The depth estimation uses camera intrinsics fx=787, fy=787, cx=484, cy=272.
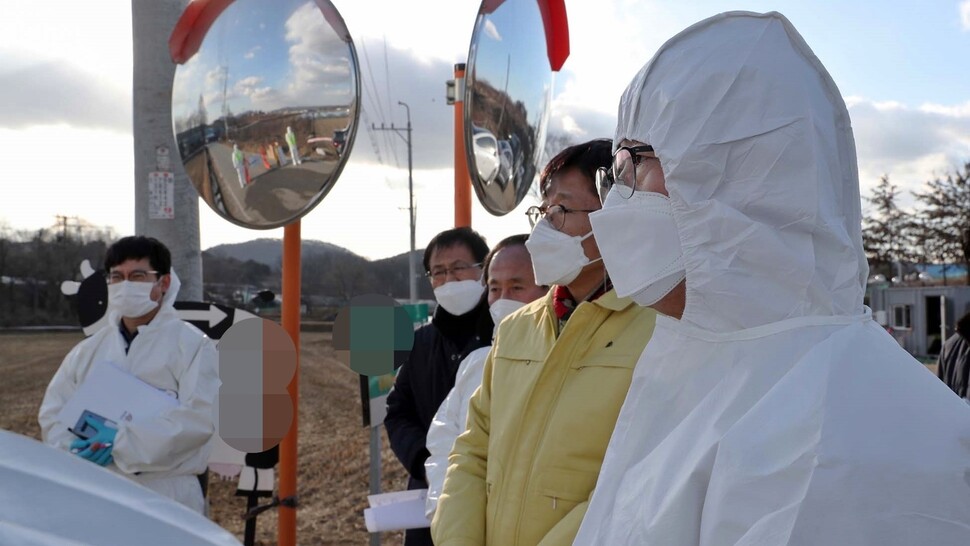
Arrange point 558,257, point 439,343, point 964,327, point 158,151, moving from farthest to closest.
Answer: point 158,151
point 964,327
point 439,343
point 558,257

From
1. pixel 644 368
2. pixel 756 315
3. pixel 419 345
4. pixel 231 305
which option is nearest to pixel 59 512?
pixel 644 368

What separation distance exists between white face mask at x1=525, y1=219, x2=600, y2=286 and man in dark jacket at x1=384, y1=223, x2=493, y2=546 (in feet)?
3.64

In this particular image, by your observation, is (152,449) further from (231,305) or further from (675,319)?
(675,319)

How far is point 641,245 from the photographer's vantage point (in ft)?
4.74

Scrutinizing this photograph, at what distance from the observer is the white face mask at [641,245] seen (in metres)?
1.39

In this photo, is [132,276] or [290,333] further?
[132,276]

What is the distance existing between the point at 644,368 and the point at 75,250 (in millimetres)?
21242

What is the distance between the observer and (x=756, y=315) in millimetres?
1208

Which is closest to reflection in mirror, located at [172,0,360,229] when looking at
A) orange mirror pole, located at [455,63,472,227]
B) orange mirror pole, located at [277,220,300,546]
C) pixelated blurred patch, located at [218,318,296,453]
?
orange mirror pole, located at [277,220,300,546]

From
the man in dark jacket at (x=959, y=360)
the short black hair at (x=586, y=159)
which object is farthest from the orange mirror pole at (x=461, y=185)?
the man in dark jacket at (x=959, y=360)

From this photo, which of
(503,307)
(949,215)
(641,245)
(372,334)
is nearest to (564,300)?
(503,307)

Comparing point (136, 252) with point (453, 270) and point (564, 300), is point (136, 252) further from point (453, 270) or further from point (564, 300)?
point (564, 300)

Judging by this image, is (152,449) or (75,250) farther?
(75,250)

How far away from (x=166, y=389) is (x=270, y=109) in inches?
58.4
